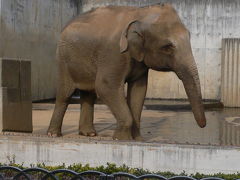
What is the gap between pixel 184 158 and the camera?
16.5ft

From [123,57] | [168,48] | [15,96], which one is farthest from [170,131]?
[15,96]

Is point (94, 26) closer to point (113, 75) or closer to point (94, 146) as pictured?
point (113, 75)

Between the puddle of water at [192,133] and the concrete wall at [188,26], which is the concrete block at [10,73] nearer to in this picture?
the puddle of water at [192,133]

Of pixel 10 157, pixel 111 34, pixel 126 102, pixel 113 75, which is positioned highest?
pixel 111 34

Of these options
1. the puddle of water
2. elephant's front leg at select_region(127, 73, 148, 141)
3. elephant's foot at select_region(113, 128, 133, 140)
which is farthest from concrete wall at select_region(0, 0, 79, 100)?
elephant's foot at select_region(113, 128, 133, 140)

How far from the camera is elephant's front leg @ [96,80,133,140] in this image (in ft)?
18.4

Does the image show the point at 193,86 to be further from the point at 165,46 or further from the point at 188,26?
the point at 188,26

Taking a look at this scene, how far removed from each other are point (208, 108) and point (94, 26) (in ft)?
28.5

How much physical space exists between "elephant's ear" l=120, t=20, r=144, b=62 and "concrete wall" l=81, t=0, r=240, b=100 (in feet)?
37.5

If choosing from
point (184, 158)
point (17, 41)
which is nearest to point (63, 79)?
point (184, 158)

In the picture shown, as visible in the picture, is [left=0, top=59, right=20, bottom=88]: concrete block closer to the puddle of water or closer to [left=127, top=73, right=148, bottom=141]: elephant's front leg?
[left=127, top=73, right=148, bottom=141]: elephant's front leg

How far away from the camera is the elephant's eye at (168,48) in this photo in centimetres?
526

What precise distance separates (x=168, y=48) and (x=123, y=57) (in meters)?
0.64

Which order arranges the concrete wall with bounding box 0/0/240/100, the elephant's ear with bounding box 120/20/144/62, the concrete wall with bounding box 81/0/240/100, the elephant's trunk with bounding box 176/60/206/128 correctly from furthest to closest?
the concrete wall with bounding box 81/0/240/100, the concrete wall with bounding box 0/0/240/100, the elephant's ear with bounding box 120/20/144/62, the elephant's trunk with bounding box 176/60/206/128
